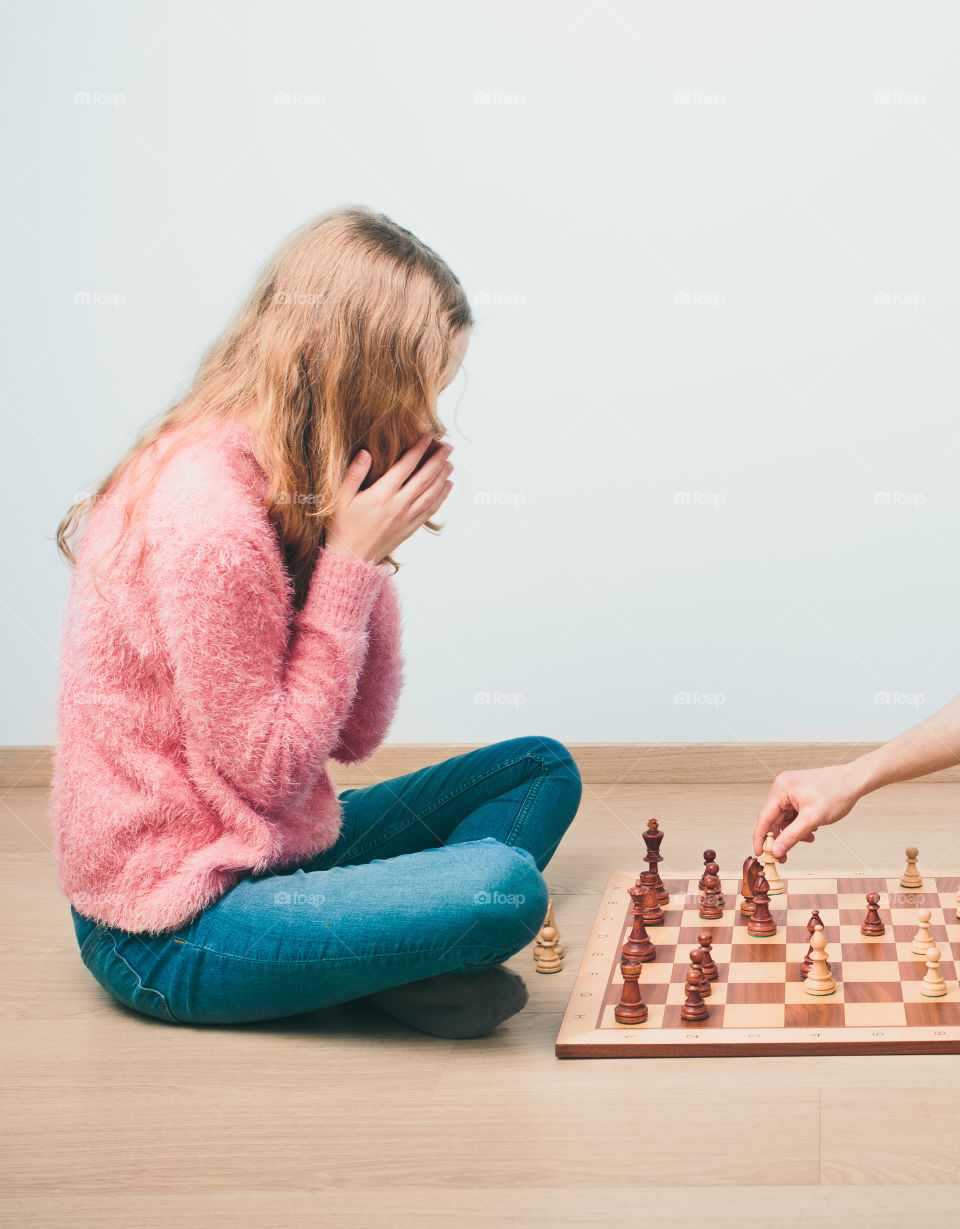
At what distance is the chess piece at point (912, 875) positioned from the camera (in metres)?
1.71

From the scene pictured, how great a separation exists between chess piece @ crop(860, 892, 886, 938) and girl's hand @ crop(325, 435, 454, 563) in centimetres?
70

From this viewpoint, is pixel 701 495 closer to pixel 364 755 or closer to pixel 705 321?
pixel 705 321

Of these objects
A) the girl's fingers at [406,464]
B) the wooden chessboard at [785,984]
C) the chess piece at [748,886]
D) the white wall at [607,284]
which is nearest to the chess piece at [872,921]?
the wooden chessboard at [785,984]

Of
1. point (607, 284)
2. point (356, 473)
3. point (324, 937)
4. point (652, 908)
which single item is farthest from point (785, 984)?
point (607, 284)

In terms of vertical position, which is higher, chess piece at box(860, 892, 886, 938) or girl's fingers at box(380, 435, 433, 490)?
girl's fingers at box(380, 435, 433, 490)

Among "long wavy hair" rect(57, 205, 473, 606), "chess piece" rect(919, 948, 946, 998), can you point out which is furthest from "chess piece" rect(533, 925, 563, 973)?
"long wavy hair" rect(57, 205, 473, 606)

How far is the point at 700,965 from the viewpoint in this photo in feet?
4.57

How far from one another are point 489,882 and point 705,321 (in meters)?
1.38

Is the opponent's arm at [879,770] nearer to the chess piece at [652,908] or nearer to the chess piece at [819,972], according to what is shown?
Answer: the chess piece at [819,972]

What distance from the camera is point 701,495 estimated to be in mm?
2418

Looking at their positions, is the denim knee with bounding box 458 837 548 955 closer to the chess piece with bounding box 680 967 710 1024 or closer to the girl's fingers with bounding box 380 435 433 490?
the chess piece with bounding box 680 967 710 1024

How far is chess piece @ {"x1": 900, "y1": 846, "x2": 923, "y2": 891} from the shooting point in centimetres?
171

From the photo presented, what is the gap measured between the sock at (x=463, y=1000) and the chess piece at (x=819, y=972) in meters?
0.31

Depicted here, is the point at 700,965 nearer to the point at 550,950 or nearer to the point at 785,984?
the point at 785,984
